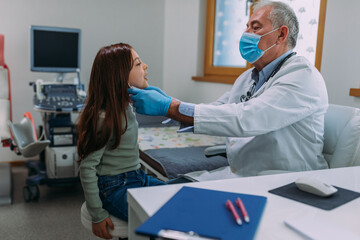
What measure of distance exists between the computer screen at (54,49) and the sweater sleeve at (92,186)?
185 centimetres

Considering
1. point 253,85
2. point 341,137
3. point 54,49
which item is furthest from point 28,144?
point 341,137

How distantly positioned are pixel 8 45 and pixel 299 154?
9.89 feet

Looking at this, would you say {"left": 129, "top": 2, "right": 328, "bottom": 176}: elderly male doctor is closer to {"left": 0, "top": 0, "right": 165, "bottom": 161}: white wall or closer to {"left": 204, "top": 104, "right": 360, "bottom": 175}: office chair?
{"left": 204, "top": 104, "right": 360, "bottom": 175}: office chair

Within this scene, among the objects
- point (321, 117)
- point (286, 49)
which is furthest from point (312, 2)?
point (321, 117)

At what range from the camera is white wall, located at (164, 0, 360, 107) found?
6.25 ft

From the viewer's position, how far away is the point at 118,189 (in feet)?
4.17

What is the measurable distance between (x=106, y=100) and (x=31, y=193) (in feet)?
5.72

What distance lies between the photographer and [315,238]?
64 cm

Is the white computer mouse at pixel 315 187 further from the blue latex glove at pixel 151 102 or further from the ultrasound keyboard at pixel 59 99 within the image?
the ultrasound keyboard at pixel 59 99

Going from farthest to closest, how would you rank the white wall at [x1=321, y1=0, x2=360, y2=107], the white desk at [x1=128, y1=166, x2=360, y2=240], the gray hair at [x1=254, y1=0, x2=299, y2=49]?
1. the white wall at [x1=321, y1=0, x2=360, y2=107]
2. the gray hair at [x1=254, y1=0, x2=299, y2=49]
3. the white desk at [x1=128, y1=166, x2=360, y2=240]

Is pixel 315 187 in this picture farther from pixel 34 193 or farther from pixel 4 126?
pixel 4 126

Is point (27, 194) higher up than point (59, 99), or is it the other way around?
point (59, 99)

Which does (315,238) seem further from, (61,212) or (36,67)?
(36,67)

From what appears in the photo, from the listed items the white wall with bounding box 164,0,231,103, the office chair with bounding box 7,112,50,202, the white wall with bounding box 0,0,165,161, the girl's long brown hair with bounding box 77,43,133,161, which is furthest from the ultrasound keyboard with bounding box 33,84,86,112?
the girl's long brown hair with bounding box 77,43,133,161
